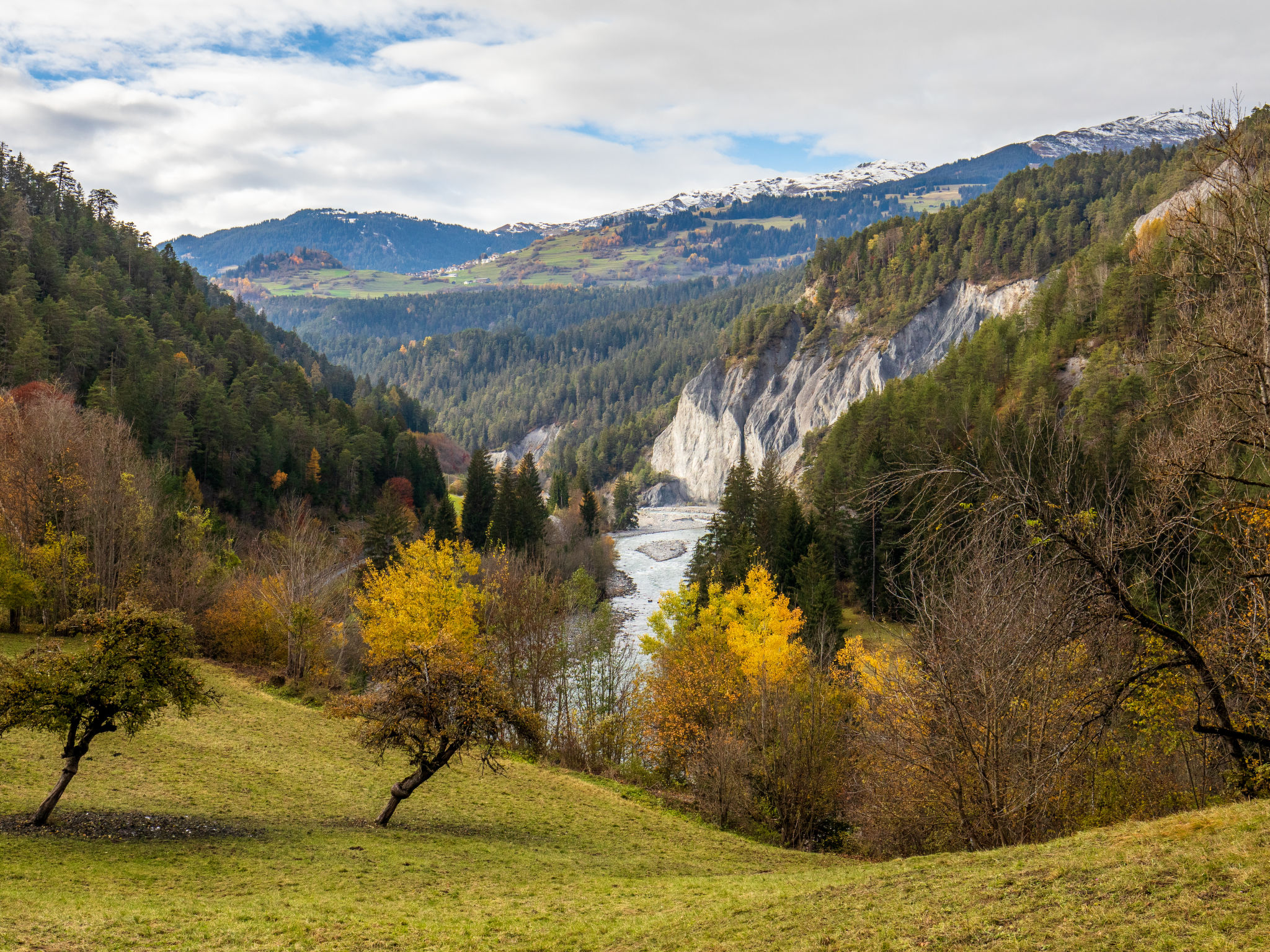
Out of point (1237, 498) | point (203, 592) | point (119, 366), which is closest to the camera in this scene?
point (1237, 498)

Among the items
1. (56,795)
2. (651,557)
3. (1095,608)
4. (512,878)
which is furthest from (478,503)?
(1095,608)

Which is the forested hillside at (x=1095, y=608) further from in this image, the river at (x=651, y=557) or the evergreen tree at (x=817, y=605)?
the river at (x=651, y=557)

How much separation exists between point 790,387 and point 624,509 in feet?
163

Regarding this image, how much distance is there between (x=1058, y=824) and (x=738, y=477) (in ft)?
180

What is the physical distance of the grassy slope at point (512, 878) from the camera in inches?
373

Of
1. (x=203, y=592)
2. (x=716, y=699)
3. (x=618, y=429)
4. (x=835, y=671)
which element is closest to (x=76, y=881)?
(x=716, y=699)

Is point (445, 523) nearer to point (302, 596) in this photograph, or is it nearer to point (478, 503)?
point (478, 503)

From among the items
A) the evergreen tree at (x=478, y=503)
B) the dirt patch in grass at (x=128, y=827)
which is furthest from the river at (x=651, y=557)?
the dirt patch in grass at (x=128, y=827)

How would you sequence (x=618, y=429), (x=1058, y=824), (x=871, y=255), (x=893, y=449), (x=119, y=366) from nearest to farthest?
(x=1058, y=824)
(x=893, y=449)
(x=119, y=366)
(x=871, y=255)
(x=618, y=429)

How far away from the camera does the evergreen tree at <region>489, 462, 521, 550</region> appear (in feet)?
247

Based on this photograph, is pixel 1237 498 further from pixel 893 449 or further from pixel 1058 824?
pixel 893 449

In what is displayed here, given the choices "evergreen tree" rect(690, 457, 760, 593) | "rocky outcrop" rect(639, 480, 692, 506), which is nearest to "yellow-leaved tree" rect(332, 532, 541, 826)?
"evergreen tree" rect(690, 457, 760, 593)

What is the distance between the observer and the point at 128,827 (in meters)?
18.8

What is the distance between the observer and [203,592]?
46625 mm
